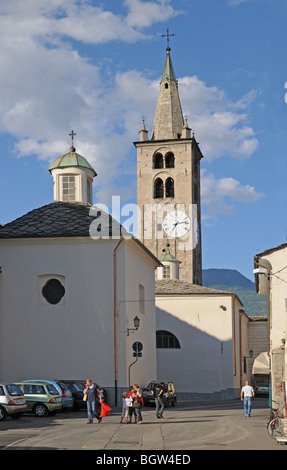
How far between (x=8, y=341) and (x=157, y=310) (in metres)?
18.4

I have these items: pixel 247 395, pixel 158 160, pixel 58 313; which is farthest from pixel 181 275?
pixel 247 395

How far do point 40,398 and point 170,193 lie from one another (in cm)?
4655

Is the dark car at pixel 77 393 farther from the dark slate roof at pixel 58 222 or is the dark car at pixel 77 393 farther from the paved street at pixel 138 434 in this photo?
the dark slate roof at pixel 58 222

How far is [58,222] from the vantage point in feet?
100

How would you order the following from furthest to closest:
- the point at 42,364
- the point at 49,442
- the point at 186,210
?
the point at 186,210, the point at 42,364, the point at 49,442

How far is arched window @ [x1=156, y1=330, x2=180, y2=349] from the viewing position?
4544 cm

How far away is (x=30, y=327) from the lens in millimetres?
28875

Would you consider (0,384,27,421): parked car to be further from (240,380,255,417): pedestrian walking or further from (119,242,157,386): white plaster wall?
(119,242,157,386): white plaster wall

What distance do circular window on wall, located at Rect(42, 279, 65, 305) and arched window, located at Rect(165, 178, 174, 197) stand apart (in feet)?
128

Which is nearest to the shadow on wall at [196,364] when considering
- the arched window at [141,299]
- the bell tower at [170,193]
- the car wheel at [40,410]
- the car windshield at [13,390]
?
the arched window at [141,299]

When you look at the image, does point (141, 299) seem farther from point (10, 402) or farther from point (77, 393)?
point (10, 402)
